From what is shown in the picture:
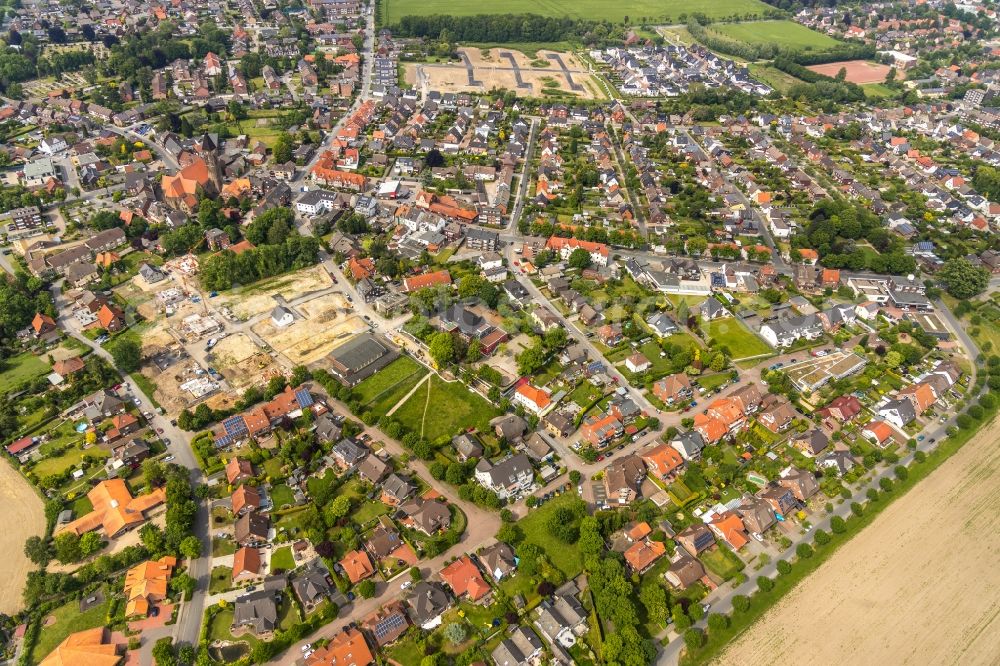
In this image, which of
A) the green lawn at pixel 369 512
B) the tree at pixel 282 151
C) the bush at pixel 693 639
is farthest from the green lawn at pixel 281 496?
the tree at pixel 282 151

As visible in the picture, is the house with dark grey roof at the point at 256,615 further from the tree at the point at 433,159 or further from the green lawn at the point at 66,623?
the tree at the point at 433,159

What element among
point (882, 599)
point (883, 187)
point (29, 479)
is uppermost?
point (883, 187)

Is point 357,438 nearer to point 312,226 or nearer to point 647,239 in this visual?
point 312,226

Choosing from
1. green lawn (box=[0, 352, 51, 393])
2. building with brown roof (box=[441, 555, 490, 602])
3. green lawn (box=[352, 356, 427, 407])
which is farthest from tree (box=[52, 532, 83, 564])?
building with brown roof (box=[441, 555, 490, 602])

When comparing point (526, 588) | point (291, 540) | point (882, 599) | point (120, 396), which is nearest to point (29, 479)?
point (120, 396)

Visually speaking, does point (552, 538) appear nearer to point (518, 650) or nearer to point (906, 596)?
point (518, 650)
